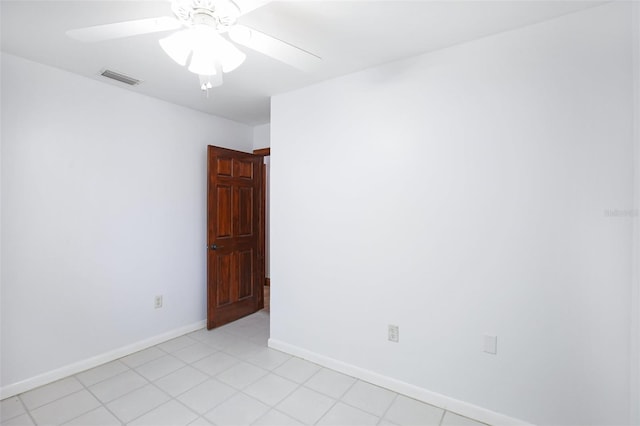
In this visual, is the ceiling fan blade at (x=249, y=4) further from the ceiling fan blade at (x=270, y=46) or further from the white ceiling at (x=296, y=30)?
the white ceiling at (x=296, y=30)

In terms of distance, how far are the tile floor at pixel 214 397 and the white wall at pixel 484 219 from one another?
0.75 ft

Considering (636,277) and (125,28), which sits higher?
(125,28)

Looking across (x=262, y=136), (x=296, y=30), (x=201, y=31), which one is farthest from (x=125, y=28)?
(x=262, y=136)

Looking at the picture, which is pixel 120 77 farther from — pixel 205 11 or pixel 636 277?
pixel 636 277

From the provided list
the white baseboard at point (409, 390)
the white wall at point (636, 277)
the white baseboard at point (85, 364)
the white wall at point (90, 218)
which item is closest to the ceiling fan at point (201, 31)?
the white wall at point (90, 218)

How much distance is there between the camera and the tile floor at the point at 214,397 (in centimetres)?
204

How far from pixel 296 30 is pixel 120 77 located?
1.67 metres

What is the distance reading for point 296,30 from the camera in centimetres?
197

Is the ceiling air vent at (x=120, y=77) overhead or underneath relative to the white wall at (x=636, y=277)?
overhead

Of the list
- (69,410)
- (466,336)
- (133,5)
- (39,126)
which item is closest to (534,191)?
(466,336)

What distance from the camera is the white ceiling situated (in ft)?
5.68

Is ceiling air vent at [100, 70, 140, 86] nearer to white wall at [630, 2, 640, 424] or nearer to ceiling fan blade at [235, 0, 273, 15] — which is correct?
ceiling fan blade at [235, 0, 273, 15]

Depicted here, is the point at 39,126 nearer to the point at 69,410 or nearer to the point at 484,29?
the point at 69,410

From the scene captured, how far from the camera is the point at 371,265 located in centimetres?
252
